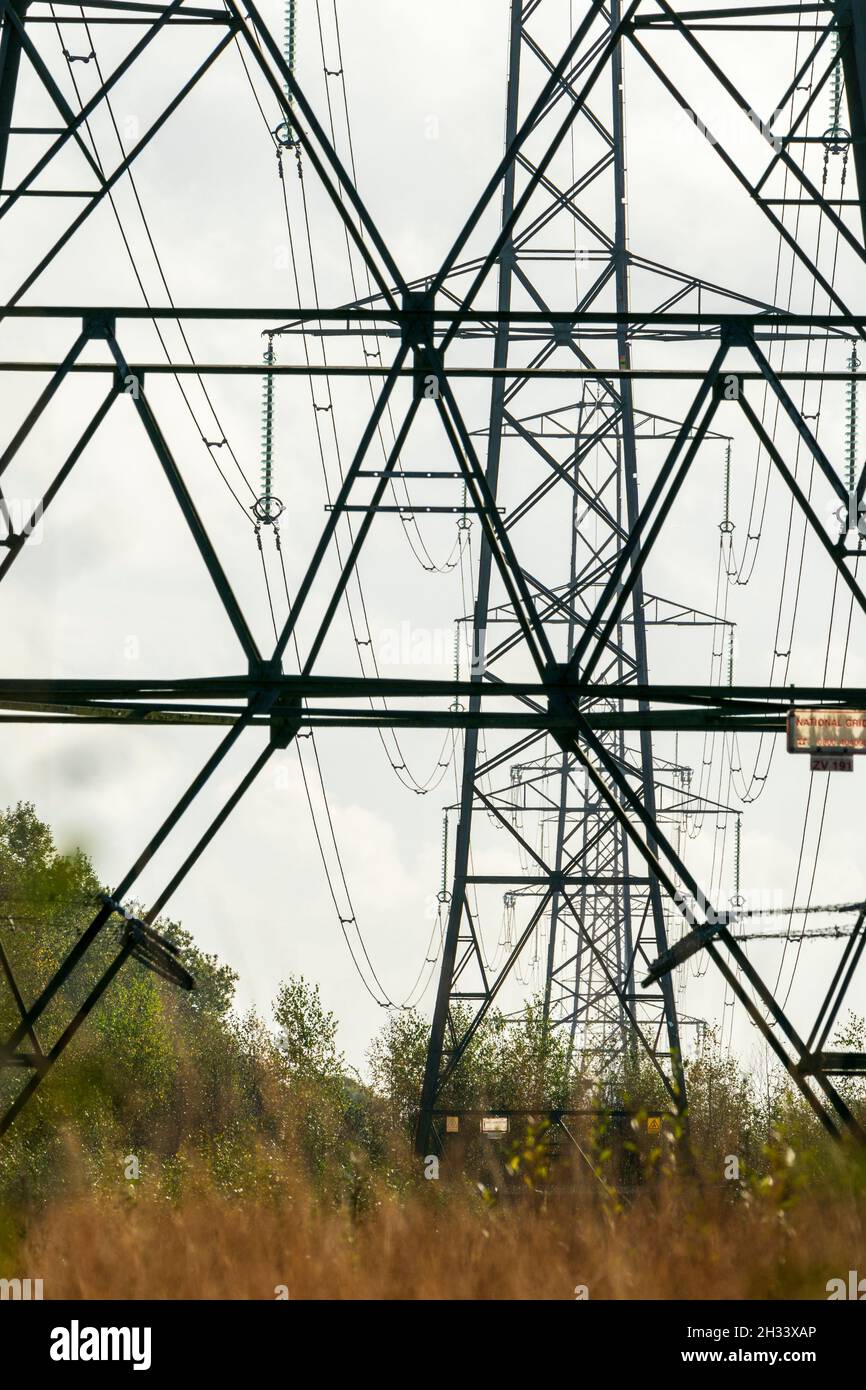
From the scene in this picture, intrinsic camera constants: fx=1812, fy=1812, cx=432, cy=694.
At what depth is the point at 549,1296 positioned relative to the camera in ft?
25.3

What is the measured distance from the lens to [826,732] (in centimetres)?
1188

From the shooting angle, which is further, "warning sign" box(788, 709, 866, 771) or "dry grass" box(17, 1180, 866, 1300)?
"warning sign" box(788, 709, 866, 771)

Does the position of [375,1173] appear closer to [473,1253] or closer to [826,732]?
[826,732]

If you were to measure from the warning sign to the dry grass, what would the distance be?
355 centimetres

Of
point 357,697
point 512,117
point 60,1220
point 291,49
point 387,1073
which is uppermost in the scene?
point 512,117

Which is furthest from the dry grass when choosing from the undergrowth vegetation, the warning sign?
the warning sign

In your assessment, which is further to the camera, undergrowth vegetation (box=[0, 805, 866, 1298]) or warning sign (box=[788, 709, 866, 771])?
warning sign (box=[788, 709, 866, 771])

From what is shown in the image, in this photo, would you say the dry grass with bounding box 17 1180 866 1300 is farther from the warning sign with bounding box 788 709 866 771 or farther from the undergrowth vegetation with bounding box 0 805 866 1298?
the warning sign with bounding box 788 709 866 771

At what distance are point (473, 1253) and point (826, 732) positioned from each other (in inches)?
193

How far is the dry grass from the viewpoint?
25.3ft

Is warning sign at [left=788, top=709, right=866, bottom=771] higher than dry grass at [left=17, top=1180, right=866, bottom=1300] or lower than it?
higher
